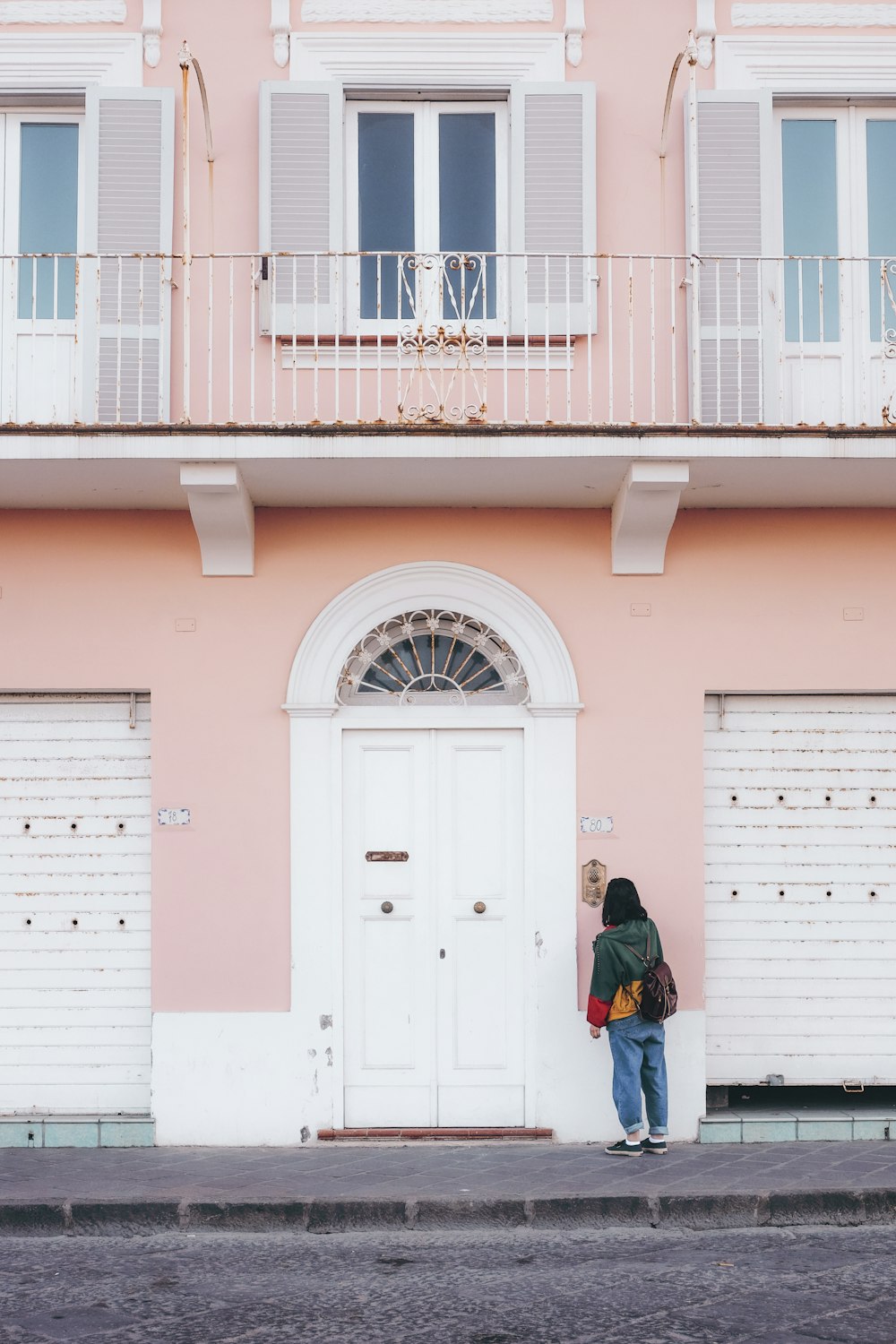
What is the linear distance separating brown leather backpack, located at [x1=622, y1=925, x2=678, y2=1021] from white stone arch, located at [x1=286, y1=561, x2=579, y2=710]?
5.45 ft

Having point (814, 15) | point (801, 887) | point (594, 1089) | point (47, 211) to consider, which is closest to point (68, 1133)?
point (594, 1089)

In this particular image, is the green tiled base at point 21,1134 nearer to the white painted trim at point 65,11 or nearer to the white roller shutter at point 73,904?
the white roller shutter at point 73,904

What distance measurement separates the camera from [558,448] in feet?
28.1

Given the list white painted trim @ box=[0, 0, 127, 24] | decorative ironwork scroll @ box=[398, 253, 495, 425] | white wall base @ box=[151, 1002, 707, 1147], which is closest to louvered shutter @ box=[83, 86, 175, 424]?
white painted trim @ box=[0, 0, 127, 24]

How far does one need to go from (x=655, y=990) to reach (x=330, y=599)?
3.14 metres

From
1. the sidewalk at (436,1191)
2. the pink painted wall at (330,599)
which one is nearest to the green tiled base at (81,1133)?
the sidewalk at (436,1191)

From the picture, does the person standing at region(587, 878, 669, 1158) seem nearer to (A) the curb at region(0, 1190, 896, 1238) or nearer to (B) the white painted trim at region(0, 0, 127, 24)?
(A) the curb at region(0, 1190, 896, 1238)

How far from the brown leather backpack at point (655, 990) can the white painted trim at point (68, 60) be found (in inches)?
249

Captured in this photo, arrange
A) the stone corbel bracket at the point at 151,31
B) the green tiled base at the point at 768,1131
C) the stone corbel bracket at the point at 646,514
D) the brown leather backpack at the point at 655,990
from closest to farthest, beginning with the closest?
the brown leather backpack at the point at 655,990
the stone corbel bracket at the point at 646,514
the green tiled base at the point at 768,1131
the stone corbel bracket at the point at 151,31

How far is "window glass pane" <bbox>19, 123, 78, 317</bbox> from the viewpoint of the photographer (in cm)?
948

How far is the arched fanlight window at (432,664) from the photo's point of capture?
9.51 metres

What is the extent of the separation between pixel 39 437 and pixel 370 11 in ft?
11.7

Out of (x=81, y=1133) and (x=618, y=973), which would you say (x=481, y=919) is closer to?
(x=618, y=973)

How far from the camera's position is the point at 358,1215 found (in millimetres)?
7625
